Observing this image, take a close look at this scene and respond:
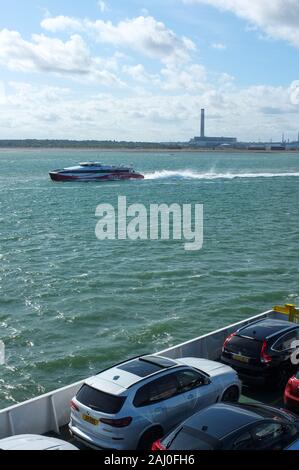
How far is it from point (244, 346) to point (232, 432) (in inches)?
171

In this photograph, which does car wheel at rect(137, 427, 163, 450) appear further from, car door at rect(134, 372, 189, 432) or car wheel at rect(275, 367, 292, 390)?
car wheel at rect(275, 367, 292, 390)

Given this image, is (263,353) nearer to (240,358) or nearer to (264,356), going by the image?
(264,356)

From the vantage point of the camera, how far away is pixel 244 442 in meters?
7.46

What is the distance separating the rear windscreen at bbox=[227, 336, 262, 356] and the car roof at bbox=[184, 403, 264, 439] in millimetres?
3343

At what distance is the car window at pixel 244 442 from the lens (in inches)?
290

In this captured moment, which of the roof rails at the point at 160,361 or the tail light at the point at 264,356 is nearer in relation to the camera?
the roof rails at the point at 160,361

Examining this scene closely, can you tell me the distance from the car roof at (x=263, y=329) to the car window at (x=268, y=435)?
12.7ft

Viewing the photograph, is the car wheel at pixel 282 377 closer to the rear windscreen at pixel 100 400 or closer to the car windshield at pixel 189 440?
the rear windscreen at pixel 100 400

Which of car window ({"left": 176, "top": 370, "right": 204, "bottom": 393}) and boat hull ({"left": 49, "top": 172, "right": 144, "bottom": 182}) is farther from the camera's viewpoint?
boat hull ({"left": 49, "top": 172, "right": 144, "bottom": 182})

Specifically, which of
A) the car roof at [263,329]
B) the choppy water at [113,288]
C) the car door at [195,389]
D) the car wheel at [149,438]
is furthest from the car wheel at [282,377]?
the choppy water at [113,288]

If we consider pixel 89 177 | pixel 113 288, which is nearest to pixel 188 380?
pixel 113 288

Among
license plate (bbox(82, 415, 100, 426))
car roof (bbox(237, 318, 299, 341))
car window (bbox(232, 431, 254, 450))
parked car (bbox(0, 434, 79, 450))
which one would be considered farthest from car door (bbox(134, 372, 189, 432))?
car roof (bbox(237, 318, 299, 341))

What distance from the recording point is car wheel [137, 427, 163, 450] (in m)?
8.59

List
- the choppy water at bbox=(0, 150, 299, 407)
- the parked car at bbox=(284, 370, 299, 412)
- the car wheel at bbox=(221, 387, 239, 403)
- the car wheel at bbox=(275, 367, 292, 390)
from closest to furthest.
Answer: the parked car at bbox=(284, 370, 299, 412)
the car wheel at bbox=(221, 387, 239, 403)
the car wheel at bbox=(275, 367, 292, 390)
the choppy water at bbox=(0, 150, 299, 407)
